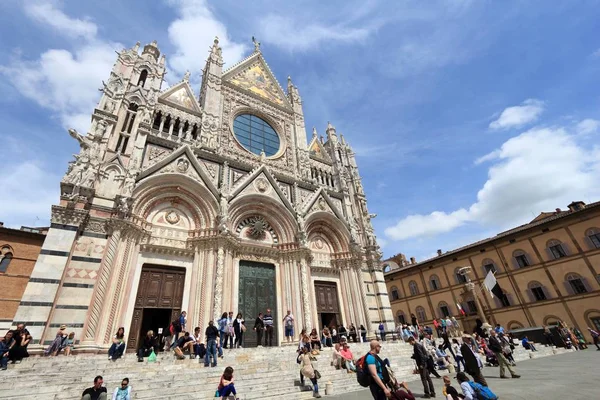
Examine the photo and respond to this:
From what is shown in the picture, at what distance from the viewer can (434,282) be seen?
3097cm

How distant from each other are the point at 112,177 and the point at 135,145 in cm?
217

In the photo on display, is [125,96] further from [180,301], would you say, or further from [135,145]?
[180,301]

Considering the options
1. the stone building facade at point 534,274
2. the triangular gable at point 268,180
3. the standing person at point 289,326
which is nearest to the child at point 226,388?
the standing person at point 289,326

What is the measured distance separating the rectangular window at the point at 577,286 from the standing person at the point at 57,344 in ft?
104

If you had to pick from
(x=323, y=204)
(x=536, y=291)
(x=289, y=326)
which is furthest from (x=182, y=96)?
(x=536, y=291)

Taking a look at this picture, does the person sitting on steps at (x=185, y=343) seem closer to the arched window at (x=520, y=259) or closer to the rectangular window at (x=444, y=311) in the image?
the arched window at (x=520, y=259)

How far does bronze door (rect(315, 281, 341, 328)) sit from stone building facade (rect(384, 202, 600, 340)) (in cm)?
909

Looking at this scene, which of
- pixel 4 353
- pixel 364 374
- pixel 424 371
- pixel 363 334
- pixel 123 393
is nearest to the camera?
pixel 364 374

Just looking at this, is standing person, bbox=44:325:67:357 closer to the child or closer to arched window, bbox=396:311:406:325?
the child

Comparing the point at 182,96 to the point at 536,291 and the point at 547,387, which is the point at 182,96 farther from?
the point at 536,291

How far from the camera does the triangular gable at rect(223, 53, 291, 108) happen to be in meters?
21.9

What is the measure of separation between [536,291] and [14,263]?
36.2 meters

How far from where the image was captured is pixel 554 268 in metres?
23.3

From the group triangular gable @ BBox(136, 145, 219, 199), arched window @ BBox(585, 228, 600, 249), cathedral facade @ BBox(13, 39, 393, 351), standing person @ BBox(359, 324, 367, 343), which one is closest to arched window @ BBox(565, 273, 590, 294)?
arched window @ BBox(585, 228, 600, 249)
